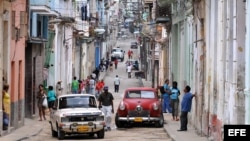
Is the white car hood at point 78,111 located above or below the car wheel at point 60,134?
above

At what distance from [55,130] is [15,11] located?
5693 mm

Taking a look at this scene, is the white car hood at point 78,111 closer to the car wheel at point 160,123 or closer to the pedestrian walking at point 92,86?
the car wheel at point 160,123

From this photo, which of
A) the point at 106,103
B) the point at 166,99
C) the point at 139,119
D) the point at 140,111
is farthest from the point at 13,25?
the point at 166,99

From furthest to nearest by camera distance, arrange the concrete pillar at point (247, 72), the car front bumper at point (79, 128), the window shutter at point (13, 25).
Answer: the window shutter at point (13, 25)
the car front bumper at point (79, 128)
the concrete pillar at point (247, 72)

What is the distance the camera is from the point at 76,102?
27312 mm

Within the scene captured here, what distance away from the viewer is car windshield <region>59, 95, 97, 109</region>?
27.2 metres

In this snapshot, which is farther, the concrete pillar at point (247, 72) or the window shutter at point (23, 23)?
the window shutter at point (23, 23)

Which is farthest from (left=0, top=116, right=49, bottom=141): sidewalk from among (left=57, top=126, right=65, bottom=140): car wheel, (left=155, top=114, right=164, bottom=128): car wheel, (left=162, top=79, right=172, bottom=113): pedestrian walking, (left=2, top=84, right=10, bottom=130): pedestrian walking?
(left=162, top=79, right=172, bottom=113): pedestrian walking

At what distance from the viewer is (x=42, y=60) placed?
131 feet

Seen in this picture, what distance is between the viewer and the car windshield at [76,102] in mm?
27183

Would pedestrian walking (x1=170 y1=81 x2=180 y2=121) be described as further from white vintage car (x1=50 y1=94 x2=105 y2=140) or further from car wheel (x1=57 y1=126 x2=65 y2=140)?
car wheel (x1=57 y1=126 x2=65 y2=140)

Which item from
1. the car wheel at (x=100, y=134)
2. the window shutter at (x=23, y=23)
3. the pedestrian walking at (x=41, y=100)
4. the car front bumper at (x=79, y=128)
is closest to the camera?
the car front bumper at (x=79, y=128)

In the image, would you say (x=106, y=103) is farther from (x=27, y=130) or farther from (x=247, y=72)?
(x=247, y=72)

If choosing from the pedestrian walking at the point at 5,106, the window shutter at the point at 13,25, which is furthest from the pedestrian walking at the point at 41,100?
the pedestrian walking at the point at 5,106
